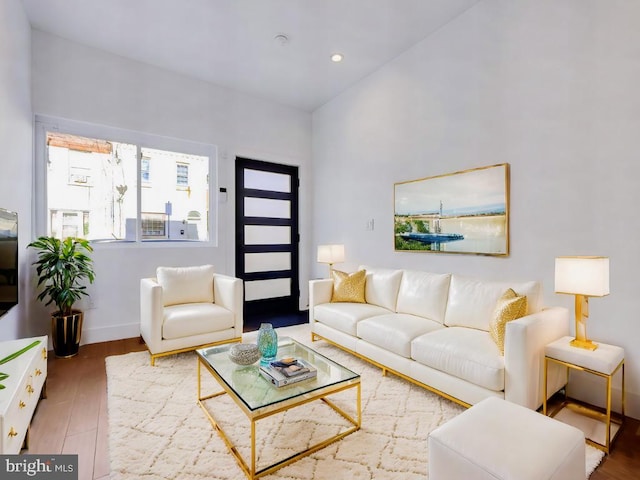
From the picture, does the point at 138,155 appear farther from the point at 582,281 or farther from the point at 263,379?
the point at 582,281

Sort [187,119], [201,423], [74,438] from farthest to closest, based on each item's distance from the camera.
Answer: [187,119] < [201,423] < [74,438]

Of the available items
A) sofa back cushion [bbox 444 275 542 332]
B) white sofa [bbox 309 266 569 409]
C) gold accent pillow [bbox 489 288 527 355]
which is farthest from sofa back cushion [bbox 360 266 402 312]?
gold accent pillow [bbox 489 288 527 355]

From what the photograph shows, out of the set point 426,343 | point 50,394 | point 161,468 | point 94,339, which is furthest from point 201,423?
point 94,339

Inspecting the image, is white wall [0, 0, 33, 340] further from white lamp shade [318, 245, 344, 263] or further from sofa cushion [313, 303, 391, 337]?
white lamp shade [318, 245, 344, 263]

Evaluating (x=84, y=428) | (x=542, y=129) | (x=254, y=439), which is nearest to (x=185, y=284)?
(x=84, y=428)

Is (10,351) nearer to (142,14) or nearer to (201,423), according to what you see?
(201,423)

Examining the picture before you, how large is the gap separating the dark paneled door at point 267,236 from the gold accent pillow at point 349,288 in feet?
5.42

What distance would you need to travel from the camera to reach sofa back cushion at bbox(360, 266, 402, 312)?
3283 mm

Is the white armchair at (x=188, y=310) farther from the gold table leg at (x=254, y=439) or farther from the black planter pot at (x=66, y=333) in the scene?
the gold table leg at (x=254, y=439)

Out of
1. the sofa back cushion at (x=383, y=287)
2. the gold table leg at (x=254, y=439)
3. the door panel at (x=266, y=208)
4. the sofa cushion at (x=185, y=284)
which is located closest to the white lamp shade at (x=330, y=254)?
the sofa back cushion at (x=383, y=287)

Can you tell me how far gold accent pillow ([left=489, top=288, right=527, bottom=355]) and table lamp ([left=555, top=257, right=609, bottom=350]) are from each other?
233 mm

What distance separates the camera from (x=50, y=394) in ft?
7.82

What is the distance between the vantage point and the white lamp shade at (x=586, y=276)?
75.4 inches

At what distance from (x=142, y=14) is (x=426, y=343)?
12.6ft
